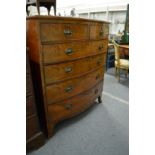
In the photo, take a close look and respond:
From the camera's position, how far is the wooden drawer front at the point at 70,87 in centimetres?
151

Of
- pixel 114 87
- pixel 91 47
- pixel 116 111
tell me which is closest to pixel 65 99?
pixel 91 47

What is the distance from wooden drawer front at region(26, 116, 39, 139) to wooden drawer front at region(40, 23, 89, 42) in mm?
695

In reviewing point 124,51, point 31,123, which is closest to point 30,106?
point 31,123

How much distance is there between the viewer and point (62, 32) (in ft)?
4.58

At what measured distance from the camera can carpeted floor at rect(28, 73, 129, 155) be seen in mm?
1529

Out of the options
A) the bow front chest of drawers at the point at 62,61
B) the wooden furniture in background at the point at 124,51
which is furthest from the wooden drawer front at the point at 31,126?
the wooden furniture in background at the point at 124,51

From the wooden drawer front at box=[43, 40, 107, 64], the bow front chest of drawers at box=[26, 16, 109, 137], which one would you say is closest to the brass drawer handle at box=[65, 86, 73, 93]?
the bow front chest of drawers at box=[26, 16, 109, 137]

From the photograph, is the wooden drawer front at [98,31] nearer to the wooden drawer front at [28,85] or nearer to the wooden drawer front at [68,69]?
the wooden drawer front at [68,69]

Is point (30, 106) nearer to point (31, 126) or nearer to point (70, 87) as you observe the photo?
point (31, 126)

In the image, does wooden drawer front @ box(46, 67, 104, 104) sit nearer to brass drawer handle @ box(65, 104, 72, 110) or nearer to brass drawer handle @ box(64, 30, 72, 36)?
brass drawer handle @ box(65, 104, 72, 110)

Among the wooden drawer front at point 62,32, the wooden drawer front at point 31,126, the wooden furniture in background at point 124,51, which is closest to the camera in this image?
the wooden drawer front at point 62,32
